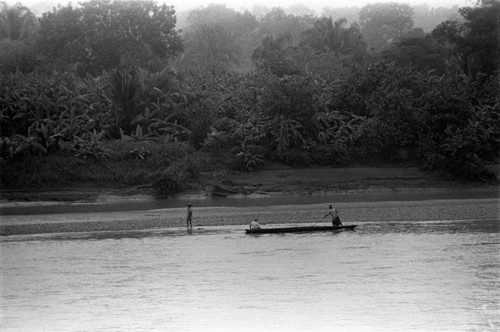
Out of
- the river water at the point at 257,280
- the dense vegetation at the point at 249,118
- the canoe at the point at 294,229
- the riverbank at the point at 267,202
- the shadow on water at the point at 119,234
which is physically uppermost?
the dense vegetation at the point at 249,118

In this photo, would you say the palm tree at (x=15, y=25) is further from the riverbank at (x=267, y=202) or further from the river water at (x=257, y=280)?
the river water at (x=257, y=280)

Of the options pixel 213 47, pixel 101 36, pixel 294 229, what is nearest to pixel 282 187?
pixel 294 229

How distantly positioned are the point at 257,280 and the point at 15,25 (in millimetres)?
64221

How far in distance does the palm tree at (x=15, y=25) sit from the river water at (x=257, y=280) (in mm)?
49761

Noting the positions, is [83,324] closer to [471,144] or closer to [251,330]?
[251,330]

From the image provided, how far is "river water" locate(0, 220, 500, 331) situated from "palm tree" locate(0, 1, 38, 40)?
49761mm

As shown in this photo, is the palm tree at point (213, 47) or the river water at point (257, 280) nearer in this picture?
the river water at point (257, 280)

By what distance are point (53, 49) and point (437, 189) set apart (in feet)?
121

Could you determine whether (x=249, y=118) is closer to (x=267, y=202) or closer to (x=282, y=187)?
(x=282, y=187)

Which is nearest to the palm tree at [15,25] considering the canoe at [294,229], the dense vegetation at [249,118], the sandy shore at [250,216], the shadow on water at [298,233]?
the dense vegetation at [249,118]

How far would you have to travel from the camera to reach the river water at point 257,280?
24.3 meters

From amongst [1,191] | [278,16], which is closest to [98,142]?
[1,191]

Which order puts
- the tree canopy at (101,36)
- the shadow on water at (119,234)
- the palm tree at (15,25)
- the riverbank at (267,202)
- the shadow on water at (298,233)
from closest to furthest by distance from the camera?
the shadow on water at (298,233)
the shadow on water at (119,234)
the riverbank at (267,202)
the tree canopy at (101,36)
the palm tree at (15,25)

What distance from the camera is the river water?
24266 millimetres
